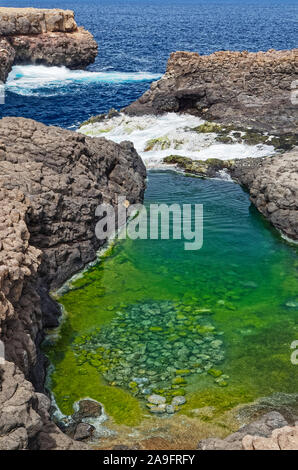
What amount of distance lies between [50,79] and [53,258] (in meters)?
61.2

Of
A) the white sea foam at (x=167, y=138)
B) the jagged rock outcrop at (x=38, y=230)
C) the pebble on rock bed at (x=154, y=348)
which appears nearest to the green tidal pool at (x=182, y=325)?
the pebble on rock bed at (x=154, y=348)

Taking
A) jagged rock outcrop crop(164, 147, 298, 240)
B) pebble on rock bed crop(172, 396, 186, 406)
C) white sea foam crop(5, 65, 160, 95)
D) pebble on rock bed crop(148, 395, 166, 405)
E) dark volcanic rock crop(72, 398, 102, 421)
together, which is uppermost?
jagged rock outcrop crop(164, 147, 298, 240)

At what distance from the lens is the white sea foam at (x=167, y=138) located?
136ft

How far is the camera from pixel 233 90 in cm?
4878

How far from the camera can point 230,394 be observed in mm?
18547

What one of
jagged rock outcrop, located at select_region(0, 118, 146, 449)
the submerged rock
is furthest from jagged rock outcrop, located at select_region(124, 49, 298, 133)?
the submerged rock

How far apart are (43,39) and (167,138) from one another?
48.4m

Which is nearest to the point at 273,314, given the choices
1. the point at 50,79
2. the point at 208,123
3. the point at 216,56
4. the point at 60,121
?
the point at 208,123

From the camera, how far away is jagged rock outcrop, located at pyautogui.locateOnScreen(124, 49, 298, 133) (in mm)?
46156

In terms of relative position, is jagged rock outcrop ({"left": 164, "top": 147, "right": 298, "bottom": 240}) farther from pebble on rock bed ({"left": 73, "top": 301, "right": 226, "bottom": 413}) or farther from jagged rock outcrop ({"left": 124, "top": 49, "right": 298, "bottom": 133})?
jagged rock outcrop ({"left": 124, "top": 49, "right": 298, "bottom": 133})

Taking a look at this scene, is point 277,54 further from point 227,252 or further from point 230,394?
→ point 230,394

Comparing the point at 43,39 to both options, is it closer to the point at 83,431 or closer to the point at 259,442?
the point at 83,431

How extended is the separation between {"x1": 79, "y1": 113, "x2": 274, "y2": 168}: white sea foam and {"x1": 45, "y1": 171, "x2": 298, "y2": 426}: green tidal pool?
11181mm
